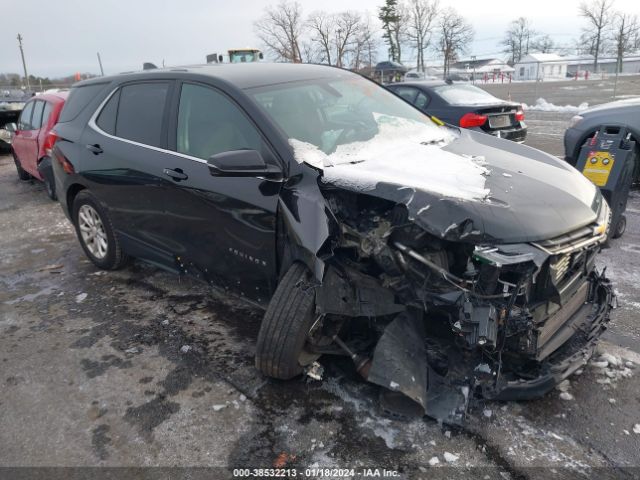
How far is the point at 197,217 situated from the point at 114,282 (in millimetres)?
1806

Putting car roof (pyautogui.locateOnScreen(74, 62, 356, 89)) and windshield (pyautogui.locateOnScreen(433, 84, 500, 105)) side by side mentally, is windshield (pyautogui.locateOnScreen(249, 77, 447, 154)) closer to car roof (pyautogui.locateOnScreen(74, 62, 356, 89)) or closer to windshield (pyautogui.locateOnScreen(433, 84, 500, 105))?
car roof (pyautogui.locateOnScreen(74, 62, 356, 89))

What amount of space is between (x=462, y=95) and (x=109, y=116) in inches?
251

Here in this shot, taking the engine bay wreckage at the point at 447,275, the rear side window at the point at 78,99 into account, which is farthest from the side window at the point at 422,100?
the engine bay wreckage at the point at 447,275

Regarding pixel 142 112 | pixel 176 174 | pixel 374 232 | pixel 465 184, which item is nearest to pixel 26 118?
pixel 142 112

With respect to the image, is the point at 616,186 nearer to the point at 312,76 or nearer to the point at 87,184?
the point at 312,76

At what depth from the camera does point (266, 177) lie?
2.93m

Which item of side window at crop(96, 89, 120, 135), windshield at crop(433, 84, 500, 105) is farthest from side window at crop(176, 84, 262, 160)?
windshield at crop(433, 84, 500, 105)

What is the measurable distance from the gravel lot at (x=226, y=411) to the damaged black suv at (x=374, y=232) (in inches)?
8.6

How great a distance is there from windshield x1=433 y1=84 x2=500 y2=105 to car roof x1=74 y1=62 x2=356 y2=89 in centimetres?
470

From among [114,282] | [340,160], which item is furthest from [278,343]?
[114,282]

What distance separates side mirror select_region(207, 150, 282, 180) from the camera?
281cm

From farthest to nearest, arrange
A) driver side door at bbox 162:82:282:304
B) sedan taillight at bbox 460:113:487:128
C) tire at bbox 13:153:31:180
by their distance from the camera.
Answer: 1. tire at bbox 13:153:31:180
2. sedan taillight at bbox 460:113:487:128
3. driver side door at bbox 162:82:282:304

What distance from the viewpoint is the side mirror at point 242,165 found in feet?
9.22

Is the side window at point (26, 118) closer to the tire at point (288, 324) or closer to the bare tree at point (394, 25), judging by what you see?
the tire at point (288, 324)
